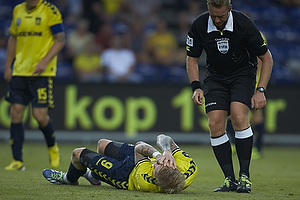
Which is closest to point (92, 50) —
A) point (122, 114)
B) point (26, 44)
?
point (122, 114)

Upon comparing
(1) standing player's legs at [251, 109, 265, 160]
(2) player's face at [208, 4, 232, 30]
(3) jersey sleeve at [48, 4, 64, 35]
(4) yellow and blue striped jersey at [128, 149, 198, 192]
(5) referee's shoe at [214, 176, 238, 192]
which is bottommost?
(1) standing player's legs at [251, 109, 265, 160]

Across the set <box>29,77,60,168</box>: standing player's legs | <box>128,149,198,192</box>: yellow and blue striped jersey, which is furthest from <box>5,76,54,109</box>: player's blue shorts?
<box>128,149,198,192</box>: yellow and blue striped jersey

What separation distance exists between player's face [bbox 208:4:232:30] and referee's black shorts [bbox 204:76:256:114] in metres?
0.64

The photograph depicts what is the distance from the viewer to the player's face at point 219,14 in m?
5.44

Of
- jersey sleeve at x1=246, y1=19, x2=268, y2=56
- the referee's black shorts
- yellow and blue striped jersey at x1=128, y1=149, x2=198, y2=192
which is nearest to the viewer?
yellow and blue striped jersey at x1=128, y1=149, x2=198, y2=192

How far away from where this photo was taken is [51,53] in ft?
25.6

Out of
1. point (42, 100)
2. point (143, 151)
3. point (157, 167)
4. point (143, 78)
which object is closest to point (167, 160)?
point (157, 167)

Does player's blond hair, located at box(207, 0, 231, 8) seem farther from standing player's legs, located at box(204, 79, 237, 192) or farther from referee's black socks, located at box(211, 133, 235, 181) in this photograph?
referee's black socks, located at box(211, 133, 235, 181)

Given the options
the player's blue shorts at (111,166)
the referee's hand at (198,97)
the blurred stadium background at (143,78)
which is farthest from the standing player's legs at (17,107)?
the blurred stadium background at (143,78)

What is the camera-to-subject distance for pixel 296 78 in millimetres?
13469

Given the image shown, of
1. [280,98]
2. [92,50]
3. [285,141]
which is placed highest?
[92,50]

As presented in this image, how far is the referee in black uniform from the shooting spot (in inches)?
223

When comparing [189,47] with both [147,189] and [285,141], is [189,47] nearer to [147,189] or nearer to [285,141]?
[147,189]

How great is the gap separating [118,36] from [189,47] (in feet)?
26.6
